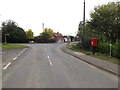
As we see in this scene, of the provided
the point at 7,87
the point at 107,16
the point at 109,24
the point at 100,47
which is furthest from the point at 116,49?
the point at 7,87

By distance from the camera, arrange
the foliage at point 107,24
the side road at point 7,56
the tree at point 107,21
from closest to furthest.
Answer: the side road at point 7,56 < the foliage at point 107,24 < the tree at point 107,21

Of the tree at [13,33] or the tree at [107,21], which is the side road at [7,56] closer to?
the tree at [107,21]

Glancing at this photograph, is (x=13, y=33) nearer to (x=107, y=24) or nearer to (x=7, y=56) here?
(x=7, y=56)

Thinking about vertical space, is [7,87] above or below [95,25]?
below

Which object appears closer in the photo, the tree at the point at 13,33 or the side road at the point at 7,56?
the side road at the point at 7,56

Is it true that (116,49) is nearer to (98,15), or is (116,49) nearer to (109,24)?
(109,24)

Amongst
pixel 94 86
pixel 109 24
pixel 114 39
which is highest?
pixel 109 24

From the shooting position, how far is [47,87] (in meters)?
8.30

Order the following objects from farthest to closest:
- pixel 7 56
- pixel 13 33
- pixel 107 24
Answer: pixel 13 33 → pixel 7 56 → pixel 107 24

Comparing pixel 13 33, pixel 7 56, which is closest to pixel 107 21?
pixel 7 56

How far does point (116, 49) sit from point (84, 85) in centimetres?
1391

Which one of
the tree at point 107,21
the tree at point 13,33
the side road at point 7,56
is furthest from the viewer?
the tree at point 13,33

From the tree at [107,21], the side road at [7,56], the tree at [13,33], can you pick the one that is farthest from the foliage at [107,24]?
the tree at [13,33]

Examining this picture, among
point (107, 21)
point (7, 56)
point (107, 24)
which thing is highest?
point (107, 21)
